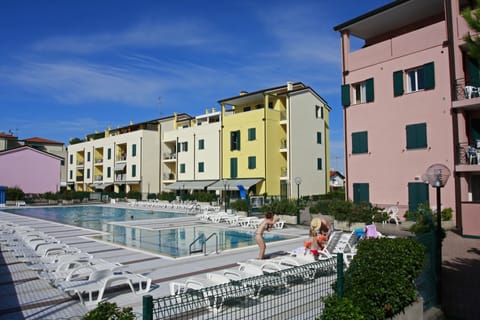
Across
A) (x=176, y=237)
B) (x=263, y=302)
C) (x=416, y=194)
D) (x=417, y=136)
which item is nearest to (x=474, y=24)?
(x=263, y=302)

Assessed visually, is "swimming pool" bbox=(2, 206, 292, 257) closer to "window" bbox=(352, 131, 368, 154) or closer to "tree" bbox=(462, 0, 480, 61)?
"window" bbox=(352, 131, 368, 154)

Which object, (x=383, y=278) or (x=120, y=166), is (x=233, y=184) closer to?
(x=120, y=166)

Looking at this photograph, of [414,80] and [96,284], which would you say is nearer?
[96,284]

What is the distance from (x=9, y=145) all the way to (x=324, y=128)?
5336 centimetres

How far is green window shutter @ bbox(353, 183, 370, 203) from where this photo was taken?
21.8 meters

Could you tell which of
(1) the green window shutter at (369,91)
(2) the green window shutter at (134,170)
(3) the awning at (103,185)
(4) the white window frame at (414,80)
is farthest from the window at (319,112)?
(3) the awning at (103,185)

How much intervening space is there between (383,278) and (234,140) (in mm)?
33027

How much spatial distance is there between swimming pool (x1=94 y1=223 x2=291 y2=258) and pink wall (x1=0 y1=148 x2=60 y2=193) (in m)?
37.5

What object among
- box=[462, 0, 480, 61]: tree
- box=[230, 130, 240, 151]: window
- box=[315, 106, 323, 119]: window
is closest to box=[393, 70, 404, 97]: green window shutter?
box=[462, 0, 480, 61]: tree

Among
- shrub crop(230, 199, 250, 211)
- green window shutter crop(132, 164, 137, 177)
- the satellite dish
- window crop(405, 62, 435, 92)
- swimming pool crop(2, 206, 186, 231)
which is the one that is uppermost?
window crop(405, 62, 435, 92)

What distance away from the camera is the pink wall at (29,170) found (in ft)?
164

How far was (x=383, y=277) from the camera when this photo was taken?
5293 mm

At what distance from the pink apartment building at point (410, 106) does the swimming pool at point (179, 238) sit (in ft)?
26.9

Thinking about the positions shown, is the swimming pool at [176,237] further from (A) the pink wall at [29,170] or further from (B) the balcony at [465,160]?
(A) the pink wall at [29,170]
